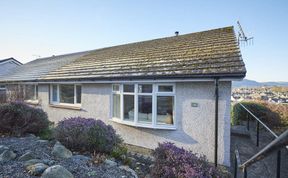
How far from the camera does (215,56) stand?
8047 mm

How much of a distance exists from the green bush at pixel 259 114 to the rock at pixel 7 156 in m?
11.7

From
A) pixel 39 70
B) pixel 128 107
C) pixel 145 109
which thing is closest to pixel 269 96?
pixel 145 109

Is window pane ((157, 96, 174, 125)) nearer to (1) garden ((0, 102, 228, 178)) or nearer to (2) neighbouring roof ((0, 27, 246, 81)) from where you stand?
(2) neighbouring roof ((0, 27, 246, 81))

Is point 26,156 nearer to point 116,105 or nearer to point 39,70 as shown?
point 116,105

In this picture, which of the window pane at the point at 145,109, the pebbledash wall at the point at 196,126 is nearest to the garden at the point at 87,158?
the pebbledash wall at the point at 196,126

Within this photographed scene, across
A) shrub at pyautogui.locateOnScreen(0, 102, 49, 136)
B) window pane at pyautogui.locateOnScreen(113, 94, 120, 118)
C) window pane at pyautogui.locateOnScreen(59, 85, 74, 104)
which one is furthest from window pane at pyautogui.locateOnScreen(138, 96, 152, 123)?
window pane at pyautogui.locateOnScreen(59, 85, 74, 104)

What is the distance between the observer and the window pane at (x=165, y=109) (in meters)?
8.11

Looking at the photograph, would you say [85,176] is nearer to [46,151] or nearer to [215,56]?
[46,151]

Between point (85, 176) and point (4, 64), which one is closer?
point (85, 176)

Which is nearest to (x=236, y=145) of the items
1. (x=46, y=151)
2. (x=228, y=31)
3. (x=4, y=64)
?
(x=228, y=31)

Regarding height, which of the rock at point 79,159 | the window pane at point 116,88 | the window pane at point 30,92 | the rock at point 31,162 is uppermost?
the window pane at point 116,88

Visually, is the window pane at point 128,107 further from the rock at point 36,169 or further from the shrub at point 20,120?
the rock at point 36,169

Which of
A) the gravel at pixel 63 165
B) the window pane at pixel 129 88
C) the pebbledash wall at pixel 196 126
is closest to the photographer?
the gravel at pixel 63 165

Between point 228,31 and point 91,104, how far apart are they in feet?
28.3
